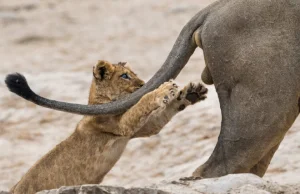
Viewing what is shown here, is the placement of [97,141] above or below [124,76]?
below

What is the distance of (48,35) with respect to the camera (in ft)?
49.4

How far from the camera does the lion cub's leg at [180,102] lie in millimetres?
5863

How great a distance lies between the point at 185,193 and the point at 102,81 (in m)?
1.57

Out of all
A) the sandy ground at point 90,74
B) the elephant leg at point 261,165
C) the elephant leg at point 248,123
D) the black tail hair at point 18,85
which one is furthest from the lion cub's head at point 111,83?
the sandy ground at point 90,74

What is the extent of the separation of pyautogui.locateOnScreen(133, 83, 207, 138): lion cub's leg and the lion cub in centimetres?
1

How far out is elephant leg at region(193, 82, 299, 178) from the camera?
5906mm

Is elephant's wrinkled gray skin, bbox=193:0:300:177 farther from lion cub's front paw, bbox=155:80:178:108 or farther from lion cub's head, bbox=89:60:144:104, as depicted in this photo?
lion cub's head, bbox=89:60:144:104

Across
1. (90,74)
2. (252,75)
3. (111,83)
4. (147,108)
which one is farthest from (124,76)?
(90,74)

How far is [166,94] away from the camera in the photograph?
592cm

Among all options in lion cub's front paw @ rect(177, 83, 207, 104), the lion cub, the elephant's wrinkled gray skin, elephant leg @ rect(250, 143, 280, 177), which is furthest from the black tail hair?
elephant leg @ rect(250, 143, 280, 177)

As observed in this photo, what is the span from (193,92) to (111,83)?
34.8 inches

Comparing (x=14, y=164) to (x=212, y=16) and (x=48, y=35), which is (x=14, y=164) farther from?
(x=48, y=35)

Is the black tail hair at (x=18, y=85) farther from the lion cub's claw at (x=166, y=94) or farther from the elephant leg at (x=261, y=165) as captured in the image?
the elephant leg at (x=261, y=165)

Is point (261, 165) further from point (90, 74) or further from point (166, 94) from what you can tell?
point (90, 74)
